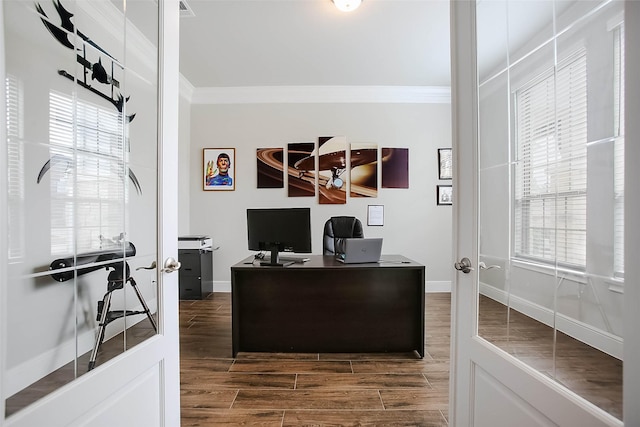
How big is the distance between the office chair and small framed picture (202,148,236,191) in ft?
6.51

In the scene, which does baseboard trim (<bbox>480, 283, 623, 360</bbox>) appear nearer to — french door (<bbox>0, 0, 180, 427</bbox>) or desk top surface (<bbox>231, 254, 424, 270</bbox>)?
french door (<bbox>0, 0, 180, 427</bbox>)

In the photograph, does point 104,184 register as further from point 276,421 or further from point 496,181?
point 276,421

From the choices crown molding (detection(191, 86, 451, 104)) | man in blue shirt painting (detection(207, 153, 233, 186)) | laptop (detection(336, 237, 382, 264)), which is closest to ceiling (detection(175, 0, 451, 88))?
crown molding (detection(191, 86, 451, 104))

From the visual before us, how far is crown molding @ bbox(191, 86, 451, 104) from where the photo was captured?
179 inches

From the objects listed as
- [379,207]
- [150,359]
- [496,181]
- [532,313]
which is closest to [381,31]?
[379,207]

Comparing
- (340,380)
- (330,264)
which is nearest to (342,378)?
(340,380)

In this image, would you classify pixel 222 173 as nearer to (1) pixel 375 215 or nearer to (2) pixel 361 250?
(1) pixel 375 215

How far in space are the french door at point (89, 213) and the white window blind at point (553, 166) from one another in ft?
4.47

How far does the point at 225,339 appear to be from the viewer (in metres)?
2.88

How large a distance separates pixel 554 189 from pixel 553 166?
72 mm

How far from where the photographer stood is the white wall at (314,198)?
4602 millimetres

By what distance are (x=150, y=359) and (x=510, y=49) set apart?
178 centimetres

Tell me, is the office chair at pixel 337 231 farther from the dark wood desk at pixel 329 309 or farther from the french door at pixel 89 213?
the french door at pixel 89 213

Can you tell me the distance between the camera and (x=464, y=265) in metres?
1.25
